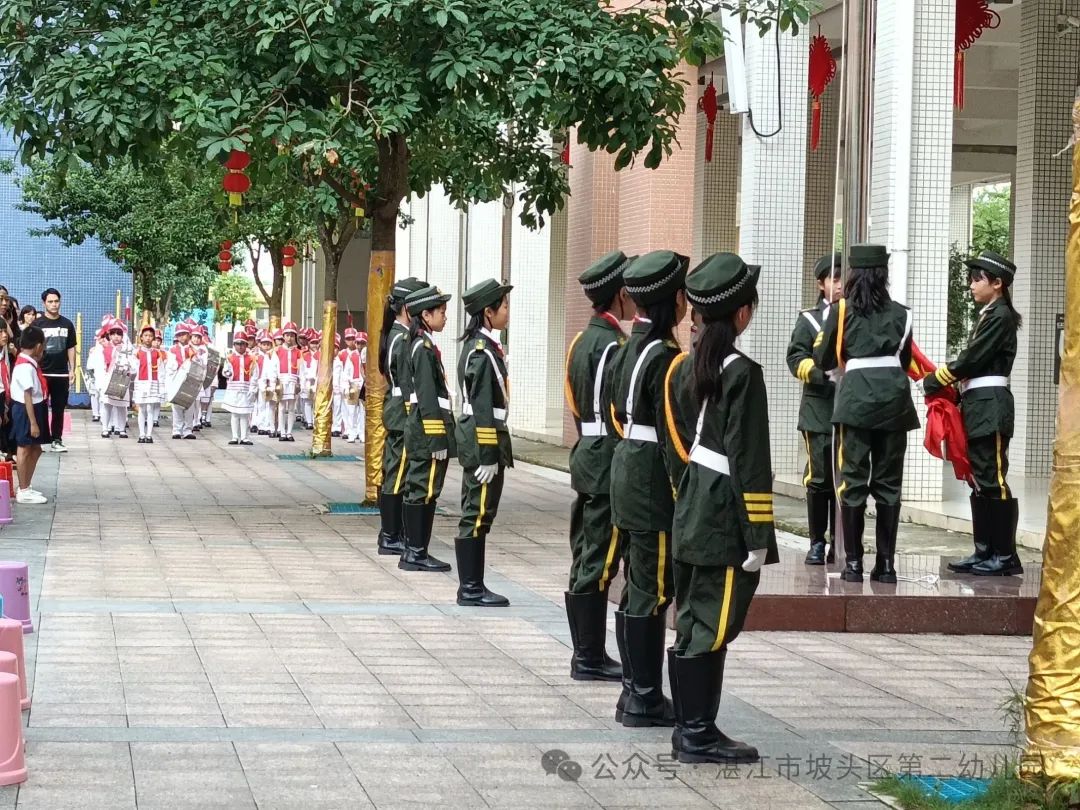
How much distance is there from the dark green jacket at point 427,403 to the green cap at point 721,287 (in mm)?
4642

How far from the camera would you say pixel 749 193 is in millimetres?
16781

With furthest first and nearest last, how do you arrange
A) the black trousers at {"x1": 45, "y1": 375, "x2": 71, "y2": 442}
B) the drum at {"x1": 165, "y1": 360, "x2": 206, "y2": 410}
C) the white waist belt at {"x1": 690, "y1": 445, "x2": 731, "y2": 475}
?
the drum at {"x1": 165, "y1": 360, "x2": 206, "y2": 410} → the black trousers at {"x1": 45, "y1": 375, "x2": 71, "y2": 442} → the white waist belt at {"x1": 690, "y1": 445, "x2": 731, "y2": 475}

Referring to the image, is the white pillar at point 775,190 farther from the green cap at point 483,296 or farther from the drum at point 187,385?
the drum at point 187,385

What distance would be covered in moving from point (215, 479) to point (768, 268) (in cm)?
618

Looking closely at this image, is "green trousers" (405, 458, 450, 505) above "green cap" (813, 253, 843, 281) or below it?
below

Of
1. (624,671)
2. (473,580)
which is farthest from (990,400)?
(624,671)

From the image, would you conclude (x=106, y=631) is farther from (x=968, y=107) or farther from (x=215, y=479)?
(x=968, y=107)

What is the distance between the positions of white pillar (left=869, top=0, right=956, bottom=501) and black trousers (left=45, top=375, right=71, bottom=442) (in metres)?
9.74

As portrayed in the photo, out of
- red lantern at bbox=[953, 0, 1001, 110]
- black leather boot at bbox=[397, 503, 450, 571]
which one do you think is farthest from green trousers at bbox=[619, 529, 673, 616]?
red lantern at bbox=[953, 0, 1001, 110]

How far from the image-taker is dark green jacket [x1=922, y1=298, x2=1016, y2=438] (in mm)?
9531

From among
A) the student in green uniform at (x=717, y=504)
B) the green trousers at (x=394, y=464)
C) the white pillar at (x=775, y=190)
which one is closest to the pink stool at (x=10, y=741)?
the student in green uniform at (x=717, y=504)

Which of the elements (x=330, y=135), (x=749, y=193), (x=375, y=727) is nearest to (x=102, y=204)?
(x=749, y=193)

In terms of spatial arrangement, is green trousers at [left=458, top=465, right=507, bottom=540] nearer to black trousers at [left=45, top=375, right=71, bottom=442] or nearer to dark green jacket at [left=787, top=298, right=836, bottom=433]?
dark green jacket at [left=787, top=298, right=836, bottom=433]

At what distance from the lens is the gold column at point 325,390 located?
68.9 feet
